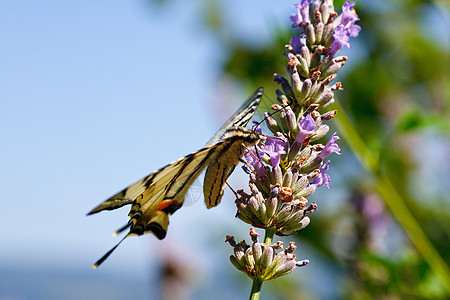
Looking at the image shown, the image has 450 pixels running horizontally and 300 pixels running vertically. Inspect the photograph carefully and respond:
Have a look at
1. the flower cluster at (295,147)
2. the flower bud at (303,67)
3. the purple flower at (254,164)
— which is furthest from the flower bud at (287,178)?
the flower bud at (303,67)

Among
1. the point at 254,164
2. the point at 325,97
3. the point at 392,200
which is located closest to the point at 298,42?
the point at 325,97

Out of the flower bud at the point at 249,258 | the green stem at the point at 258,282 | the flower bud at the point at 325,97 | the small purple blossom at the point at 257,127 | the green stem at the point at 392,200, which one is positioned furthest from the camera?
the green stem at the point at 392,200

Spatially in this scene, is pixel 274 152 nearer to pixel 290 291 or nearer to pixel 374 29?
pixel 374 29

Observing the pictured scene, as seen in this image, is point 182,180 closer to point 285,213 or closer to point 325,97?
point 285,213

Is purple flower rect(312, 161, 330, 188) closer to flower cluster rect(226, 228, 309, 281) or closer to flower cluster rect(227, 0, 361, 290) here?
flower cluster rect(227, 0, 361, 290)

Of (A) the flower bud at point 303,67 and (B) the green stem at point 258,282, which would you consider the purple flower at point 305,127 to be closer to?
(A) the flower bud at point 303,67
